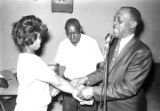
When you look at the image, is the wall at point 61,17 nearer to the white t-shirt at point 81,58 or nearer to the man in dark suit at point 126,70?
the white t-shirt at point 81,58

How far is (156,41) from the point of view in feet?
20.5

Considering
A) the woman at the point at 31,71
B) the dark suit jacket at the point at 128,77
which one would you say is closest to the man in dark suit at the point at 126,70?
the dark suit jacket at the point at 128,77

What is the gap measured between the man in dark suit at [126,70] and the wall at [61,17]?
3.28m

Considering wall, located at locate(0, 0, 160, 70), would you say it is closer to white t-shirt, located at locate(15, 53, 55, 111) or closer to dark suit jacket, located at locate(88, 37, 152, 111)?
dark suit jacket, located at locate(88, 37, 152, 111)

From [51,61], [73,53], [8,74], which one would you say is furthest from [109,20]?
[8,74]

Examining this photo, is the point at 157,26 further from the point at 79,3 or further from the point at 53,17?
the point at 53,17

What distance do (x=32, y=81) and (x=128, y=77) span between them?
3.10ft

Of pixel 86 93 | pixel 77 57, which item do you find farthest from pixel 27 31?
pixel 77 57

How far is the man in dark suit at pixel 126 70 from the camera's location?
7.70 feet

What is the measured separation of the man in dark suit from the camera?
2.35m

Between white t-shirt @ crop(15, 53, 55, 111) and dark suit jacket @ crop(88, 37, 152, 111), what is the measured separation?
1.81 feet

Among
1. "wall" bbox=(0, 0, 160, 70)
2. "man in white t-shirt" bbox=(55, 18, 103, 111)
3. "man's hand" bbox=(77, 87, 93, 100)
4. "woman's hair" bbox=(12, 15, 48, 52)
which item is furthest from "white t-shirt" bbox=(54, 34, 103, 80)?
"wall" bbox=(0, 0, 160, 70)

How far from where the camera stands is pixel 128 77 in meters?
2.37

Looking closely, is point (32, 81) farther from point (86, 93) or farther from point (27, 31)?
point (86, 93)
